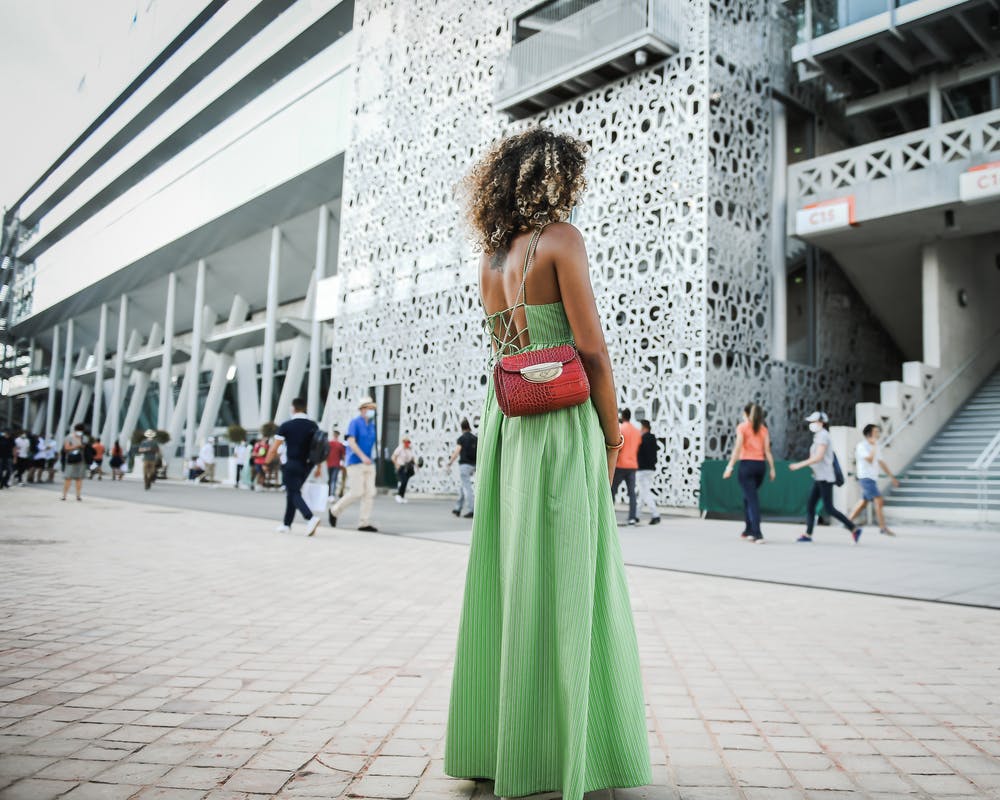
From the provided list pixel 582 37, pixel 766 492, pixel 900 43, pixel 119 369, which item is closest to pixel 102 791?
pixel 766 492

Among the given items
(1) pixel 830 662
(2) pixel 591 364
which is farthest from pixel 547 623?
(1) pixel 830 662

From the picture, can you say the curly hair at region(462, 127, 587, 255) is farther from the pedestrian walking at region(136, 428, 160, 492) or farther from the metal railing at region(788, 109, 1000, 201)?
the pedestrian walking at region(136, 428, 160, 492)

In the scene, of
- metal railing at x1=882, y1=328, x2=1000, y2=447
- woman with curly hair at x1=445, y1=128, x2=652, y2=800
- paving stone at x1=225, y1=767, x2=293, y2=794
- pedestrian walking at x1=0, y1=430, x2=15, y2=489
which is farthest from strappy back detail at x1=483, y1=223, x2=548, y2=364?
pedestrian walking at x1=0, y1=430, x2=15, y2=489

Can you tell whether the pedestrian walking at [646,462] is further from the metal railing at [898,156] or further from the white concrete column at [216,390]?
the white concrete column at [216,390]

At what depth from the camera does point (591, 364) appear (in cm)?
247

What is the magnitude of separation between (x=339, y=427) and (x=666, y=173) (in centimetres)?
1380

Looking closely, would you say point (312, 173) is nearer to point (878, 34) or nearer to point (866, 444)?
point (878, 34)

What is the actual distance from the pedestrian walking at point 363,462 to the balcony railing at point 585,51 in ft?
34.3

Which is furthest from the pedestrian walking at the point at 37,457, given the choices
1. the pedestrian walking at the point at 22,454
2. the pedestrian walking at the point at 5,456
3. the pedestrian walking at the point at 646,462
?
the pedestrian walking at the point at 646,462

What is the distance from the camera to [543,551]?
93.2 inches

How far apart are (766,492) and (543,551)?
43.1ft

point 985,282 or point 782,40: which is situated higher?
point 782,40

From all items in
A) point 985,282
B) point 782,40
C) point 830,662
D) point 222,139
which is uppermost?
point 222,139

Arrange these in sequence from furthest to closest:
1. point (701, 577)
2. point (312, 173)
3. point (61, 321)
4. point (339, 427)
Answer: point (61, 321) < point (312, 173) < point (339, 427) < point (701, 577)
